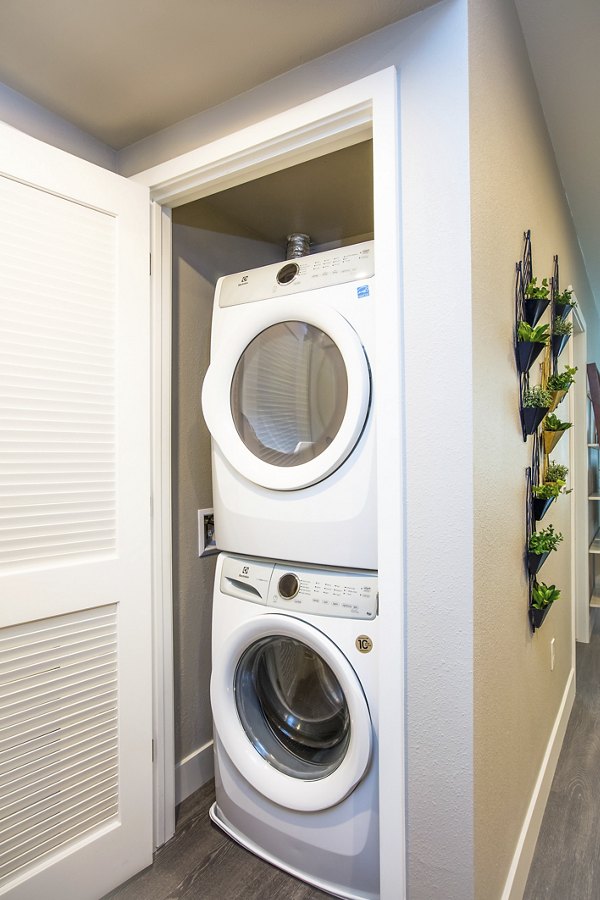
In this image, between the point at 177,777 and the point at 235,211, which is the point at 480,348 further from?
the point at 177,777

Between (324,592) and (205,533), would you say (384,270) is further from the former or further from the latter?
(205,533)

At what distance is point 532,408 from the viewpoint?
164 centimetres

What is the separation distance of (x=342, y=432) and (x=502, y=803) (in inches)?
41.0

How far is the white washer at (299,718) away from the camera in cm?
140

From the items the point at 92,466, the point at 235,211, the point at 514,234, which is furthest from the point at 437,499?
the point at 235,211

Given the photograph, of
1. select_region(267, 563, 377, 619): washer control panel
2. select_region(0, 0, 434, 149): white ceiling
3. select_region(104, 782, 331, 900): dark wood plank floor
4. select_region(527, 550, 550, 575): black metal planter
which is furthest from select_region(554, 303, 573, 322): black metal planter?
select_region(104, 782, 331, 900): dark wood plank floor

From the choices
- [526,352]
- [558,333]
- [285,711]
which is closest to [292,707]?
[285,711]

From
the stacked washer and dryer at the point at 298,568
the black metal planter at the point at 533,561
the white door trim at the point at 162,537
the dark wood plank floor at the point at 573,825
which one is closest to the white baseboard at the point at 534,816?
the dark wood plank floor at the point at 573,825

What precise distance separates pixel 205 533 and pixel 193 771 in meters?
0.88

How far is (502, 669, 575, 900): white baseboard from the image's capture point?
1.46 meters

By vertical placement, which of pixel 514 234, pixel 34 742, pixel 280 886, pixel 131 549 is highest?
pixel 514 234

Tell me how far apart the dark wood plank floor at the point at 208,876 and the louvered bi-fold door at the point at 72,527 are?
0.06 meters

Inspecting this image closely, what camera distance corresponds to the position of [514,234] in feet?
4.97

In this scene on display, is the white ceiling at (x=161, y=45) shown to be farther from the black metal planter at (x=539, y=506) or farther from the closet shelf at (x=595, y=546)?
the closet shelf at (x=595, y=546)
